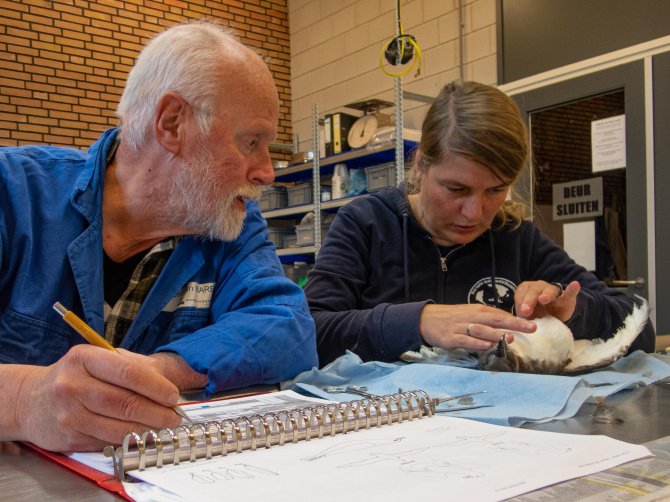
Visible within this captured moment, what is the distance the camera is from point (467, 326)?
4.20 feet

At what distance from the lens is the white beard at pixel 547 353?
1.21 m

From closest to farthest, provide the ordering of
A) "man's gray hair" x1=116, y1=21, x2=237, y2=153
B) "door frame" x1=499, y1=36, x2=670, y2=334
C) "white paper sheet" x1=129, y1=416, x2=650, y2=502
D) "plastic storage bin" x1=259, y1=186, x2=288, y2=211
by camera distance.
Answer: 1. "white paper sheet" x1=129, y1=416, x2=650, y2=502
2. "man's gray hair" x1=116, y1=21, x2=237, y2=153
3. "door frame" x1=499, y1=36, x2=670, y2=334
4. "plastic storage bin" x1=259, y1=186, x2=288, y2=211

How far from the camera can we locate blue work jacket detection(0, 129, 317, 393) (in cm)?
112

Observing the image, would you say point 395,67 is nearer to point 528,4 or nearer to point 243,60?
point 528,4

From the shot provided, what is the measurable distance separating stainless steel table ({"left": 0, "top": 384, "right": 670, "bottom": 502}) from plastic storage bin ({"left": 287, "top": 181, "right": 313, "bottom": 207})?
4.39m

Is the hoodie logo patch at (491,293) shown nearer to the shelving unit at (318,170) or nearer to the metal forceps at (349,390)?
the metal forceps at (349,390)

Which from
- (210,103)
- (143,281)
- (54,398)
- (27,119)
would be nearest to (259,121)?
(210,103)

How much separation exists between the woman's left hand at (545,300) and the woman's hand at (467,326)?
0.07m

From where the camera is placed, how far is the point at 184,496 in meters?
0.52

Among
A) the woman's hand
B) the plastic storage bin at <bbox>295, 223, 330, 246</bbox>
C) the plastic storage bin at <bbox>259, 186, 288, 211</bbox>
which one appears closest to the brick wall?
the plastic storage bin at <bbox>259, 186, 288, 211</bbox>

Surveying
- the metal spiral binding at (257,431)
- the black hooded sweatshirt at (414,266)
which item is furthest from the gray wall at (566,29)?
the metal spiral binding at (257,431)

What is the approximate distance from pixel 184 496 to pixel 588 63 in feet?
13.1

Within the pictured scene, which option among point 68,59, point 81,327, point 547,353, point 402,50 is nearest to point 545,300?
point 547,353

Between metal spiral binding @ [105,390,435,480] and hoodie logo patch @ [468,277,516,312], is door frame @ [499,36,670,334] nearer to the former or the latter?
hoodie logo patch @ [468,277,516,312]
